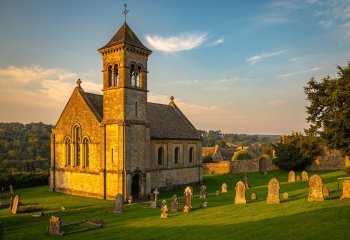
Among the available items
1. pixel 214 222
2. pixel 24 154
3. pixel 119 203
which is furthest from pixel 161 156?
pixel 24 154

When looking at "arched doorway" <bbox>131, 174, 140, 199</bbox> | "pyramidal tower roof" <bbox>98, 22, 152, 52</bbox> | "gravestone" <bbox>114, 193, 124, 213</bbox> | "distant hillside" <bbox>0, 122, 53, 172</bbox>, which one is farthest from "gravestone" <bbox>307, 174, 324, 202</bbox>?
"distant hillside" <bbox>0, 122, 53, 172</bbox>

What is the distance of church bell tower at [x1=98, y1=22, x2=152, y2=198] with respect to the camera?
101 ft

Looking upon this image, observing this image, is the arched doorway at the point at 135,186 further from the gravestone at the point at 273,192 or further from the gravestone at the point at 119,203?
the gravestone at the point at 273,192

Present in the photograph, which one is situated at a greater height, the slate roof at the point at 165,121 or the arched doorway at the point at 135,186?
the slate roof at the point at 165,121

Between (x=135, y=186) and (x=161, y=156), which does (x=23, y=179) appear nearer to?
(x=135, y=186)

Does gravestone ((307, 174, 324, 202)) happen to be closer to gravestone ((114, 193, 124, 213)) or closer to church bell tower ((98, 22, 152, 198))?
gravestone ((114, 193, 124, 213))

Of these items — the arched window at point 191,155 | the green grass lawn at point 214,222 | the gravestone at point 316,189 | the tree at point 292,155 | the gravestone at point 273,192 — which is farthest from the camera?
the tree at point 292,155

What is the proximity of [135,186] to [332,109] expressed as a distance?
1998 cm

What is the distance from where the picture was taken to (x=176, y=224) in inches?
753

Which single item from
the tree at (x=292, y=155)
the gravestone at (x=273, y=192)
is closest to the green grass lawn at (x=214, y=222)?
the gravestone at (x=273, y=192)

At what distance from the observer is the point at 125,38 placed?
104 ft

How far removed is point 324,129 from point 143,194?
A: 18.1 meters

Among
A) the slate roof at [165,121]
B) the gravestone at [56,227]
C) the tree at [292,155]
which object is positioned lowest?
the gravestone at [56,227]

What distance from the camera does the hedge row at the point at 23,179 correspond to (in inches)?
1605
